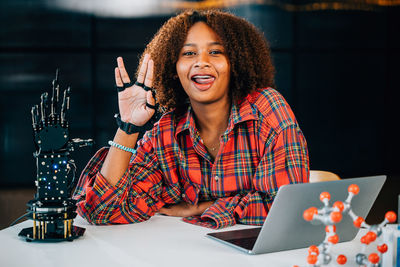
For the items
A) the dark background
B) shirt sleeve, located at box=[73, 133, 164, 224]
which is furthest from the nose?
the dark background

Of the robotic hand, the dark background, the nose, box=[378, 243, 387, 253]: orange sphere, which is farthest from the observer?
the dark background

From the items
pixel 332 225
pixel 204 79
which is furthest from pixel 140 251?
pixel 204 79

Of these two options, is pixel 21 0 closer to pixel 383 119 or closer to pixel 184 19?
pixel 184 19

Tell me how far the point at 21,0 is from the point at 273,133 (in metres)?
3.32

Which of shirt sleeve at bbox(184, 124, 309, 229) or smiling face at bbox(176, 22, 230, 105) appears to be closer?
shirt sleeve at bbox(184, 124, 309, 229)

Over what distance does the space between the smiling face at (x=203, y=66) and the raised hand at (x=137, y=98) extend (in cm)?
19

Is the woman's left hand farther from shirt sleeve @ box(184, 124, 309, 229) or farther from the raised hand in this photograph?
the raised hand

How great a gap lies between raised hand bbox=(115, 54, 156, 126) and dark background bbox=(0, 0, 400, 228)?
2.64 metres

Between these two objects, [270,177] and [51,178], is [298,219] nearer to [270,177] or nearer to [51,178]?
[270,177]

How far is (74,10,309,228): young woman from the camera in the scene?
1.72m

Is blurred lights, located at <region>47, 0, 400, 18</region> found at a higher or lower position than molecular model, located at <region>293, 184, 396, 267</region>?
higher

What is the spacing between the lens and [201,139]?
74.0 inches

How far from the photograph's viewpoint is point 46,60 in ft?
14.2

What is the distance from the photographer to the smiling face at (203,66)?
190cm
